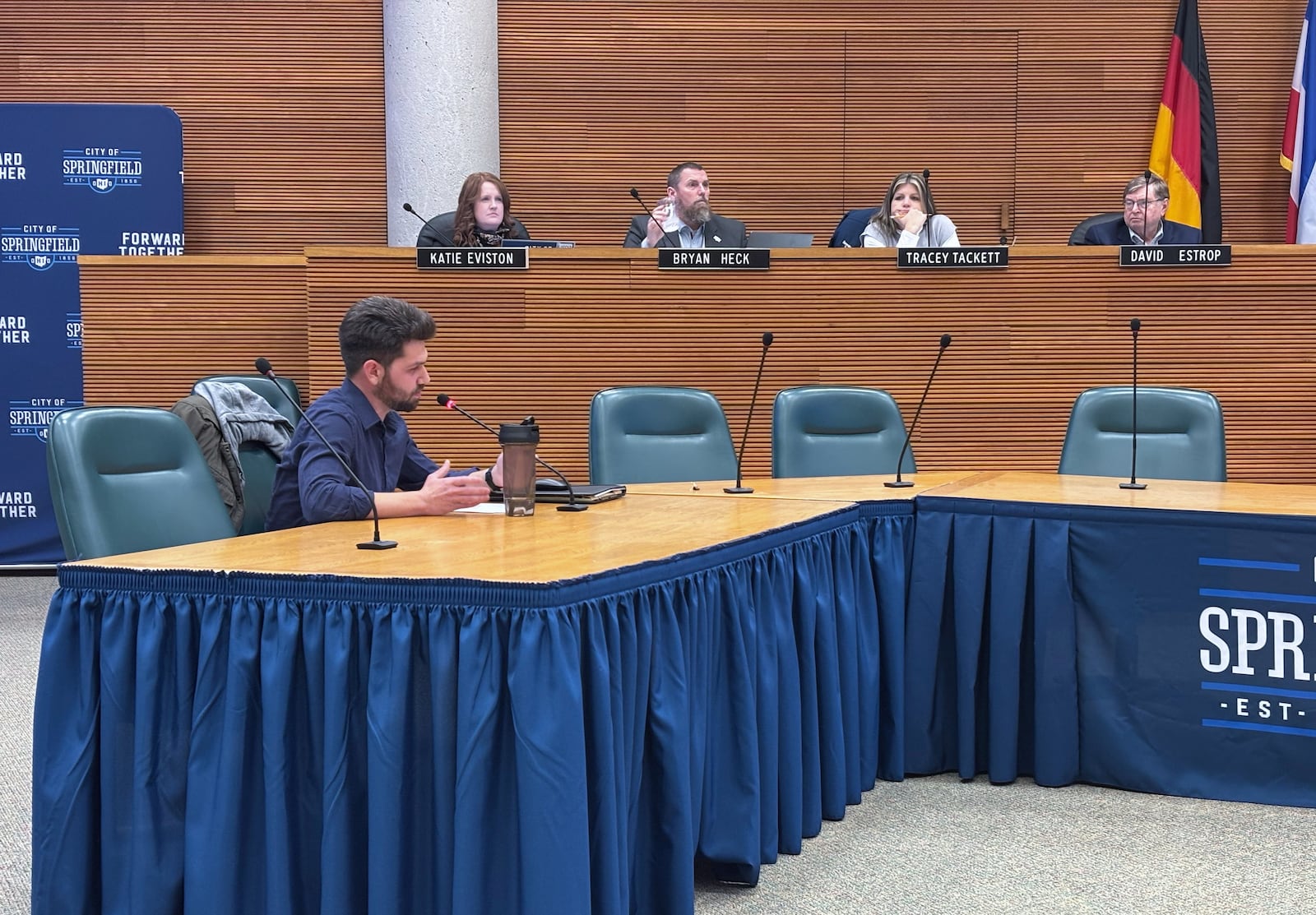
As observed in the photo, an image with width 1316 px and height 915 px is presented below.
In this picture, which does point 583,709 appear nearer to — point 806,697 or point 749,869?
point 749,869

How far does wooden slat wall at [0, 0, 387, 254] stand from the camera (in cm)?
681

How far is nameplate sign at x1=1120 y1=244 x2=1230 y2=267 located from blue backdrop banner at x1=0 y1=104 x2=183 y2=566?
4.07 metres

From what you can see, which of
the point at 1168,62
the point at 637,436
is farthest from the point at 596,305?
the point at 1168,62

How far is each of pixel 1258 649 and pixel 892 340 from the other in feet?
7.35

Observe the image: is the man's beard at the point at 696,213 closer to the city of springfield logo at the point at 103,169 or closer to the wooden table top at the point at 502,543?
the city of springfield logo at the point at 103,169

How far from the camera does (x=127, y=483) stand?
2.70m

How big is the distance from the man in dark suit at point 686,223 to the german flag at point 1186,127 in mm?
2558

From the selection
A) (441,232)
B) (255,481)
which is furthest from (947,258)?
(255,481)

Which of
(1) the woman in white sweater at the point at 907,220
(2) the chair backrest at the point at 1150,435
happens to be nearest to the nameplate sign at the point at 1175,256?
(1) the woman in white sweater at the point at 907,220

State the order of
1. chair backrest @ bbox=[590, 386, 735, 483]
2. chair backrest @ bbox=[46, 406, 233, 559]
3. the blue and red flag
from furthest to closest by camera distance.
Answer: the blue and red flag
chair backrest @ bbox=[590, 386, 735, 483]
chair backrest @ bbox=[46, 406, 233, 559]

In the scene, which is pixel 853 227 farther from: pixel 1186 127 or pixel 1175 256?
pixel 1186 127

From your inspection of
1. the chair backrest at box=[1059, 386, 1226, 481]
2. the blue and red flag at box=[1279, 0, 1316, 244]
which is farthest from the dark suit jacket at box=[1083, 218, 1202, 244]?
the chair backrest at box=[1059, 386, 1226, 481]

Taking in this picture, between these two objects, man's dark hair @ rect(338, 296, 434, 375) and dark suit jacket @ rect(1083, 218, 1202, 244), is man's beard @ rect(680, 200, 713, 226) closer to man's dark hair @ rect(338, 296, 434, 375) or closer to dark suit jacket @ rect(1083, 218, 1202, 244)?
dark suit jacket @ rect(1083, 218, 1202, 244)

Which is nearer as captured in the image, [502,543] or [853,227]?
[502,543]
